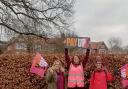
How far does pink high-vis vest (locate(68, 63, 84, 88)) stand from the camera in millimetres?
11195

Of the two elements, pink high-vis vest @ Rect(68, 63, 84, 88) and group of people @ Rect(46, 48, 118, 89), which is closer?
group of people @ Rect(46, 48, 118, 89)

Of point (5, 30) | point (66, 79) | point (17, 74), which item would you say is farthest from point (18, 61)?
point (5, 30)

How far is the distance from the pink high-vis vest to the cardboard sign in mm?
648

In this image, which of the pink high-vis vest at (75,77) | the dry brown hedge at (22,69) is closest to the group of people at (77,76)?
the pink high-vis vest at (75,77)

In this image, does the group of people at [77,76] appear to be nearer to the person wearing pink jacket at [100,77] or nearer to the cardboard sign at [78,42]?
the person wearing pink jacket at [100,77]

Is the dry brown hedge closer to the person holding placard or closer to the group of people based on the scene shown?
the group of people

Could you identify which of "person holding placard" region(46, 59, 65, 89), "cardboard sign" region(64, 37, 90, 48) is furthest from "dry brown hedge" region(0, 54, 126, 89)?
"person holding placard" region(46, 59, 65, 89)

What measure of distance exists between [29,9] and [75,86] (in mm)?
18006

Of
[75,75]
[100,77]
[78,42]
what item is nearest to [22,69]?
[78,42]

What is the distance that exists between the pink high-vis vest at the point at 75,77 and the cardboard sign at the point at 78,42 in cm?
65

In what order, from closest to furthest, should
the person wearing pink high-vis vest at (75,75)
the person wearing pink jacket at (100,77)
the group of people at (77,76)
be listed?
the group of people at (77,76) → the person wearing pink jacket at (100,77) → the person wearing pink high-vis vest at (75,75)

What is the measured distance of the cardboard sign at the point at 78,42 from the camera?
11531 mm

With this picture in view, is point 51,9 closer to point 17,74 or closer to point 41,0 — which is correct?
point 41,0

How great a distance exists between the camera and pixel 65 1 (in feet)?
94.1
